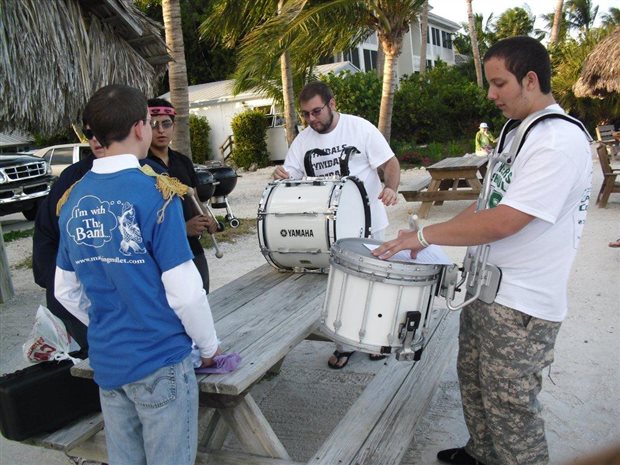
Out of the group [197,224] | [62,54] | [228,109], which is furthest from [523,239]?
[228,109]

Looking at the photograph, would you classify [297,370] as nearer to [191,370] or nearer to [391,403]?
[391,403]

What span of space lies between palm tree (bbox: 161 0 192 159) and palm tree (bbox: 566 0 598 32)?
145 feet

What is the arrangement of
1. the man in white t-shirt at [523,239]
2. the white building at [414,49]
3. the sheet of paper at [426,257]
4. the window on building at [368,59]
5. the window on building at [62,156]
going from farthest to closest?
the window on building at [368,59] → the white building at [414,49] → the window on building at [62,156] → the sheet of paper at [426,257] → the man in white t-shirt at [523,239]

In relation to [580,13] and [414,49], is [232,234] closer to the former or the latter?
[414,49]

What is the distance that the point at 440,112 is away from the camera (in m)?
23.8

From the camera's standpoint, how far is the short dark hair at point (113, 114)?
2.14m

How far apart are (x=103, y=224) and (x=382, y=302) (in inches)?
46.6

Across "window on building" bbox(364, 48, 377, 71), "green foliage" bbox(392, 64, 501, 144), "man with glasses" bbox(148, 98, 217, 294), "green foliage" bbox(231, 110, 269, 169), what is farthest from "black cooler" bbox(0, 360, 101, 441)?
"window on building" bbox(364, 48, 377, 71)

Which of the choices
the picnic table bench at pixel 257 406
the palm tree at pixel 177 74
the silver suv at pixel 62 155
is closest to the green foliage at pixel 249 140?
the silver suv at pixel 62 155

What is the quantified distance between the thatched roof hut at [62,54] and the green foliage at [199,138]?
18.0m

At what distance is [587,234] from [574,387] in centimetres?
474

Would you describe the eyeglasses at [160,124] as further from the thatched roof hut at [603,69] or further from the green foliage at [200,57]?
the green foliage at [200,57]

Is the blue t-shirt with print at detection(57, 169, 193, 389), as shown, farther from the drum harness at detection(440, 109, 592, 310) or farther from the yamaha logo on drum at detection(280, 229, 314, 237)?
the yamaha logo on drum at detection(280, 229, 314, 237)

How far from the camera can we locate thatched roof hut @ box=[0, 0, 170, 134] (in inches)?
227
